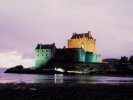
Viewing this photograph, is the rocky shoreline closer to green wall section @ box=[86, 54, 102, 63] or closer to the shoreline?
green wall section @ box=[86, 54, 102, 63]

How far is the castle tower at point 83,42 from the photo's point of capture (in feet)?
591

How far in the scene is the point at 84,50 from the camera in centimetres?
17500

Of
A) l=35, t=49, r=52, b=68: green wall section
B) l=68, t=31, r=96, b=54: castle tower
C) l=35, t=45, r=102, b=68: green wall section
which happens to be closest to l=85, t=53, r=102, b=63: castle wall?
l=35, t=45, r=102, b=68: green wall section

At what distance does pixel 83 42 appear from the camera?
180m

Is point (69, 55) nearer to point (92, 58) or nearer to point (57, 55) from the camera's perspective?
point (57, 55)

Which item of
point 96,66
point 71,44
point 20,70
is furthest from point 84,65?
point 20,70

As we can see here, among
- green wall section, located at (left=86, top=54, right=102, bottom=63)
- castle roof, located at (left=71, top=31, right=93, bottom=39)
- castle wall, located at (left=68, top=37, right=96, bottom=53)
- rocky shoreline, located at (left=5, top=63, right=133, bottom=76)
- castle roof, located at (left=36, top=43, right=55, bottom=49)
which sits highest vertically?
castle roof, located at (left=71, top=31, right=93, bottom=39)

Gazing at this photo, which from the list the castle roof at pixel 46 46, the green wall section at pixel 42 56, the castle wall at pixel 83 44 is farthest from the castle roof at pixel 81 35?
the green wall section at pixel 42 56

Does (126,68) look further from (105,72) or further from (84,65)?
(84,65)

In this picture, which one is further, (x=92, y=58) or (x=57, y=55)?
(x=92, y=58)

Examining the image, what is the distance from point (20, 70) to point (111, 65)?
149ft

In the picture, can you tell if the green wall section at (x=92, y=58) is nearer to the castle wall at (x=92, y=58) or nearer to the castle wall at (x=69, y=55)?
the castle wall at (x=92, y=58)

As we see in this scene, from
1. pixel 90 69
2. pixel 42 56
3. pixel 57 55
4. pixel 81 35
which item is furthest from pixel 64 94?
pixel 81 35

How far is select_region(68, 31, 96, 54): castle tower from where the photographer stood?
591 ft
